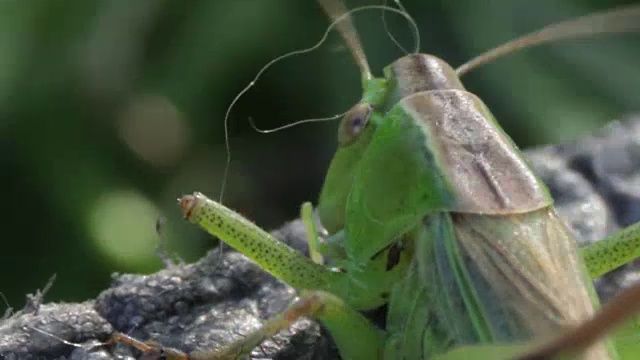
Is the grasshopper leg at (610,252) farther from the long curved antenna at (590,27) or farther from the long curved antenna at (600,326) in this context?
the long curved antenna at (600,326)

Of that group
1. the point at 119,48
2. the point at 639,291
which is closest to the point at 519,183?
the point at 639,291

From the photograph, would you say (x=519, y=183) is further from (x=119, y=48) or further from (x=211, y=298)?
(x=119, y=48)

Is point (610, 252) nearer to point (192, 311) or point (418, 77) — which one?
point (418, 77)

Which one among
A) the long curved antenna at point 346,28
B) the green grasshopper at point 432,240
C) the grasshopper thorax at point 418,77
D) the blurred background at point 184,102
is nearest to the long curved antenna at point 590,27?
the green grasshopper at point 432,240

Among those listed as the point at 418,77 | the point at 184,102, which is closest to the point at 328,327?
the point at 418,77

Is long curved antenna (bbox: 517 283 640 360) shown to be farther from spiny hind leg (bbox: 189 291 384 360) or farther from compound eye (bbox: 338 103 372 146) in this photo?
compound eye (bbox: 338 103 372 146)

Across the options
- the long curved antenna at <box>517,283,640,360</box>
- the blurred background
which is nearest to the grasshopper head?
the blurred background

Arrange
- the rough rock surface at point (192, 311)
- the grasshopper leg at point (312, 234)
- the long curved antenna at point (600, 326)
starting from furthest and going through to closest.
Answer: the grasshopper leg at point (312, 234) → the rough rock surface at point (192, 311) → the long curved antenna at point (600, 326)
